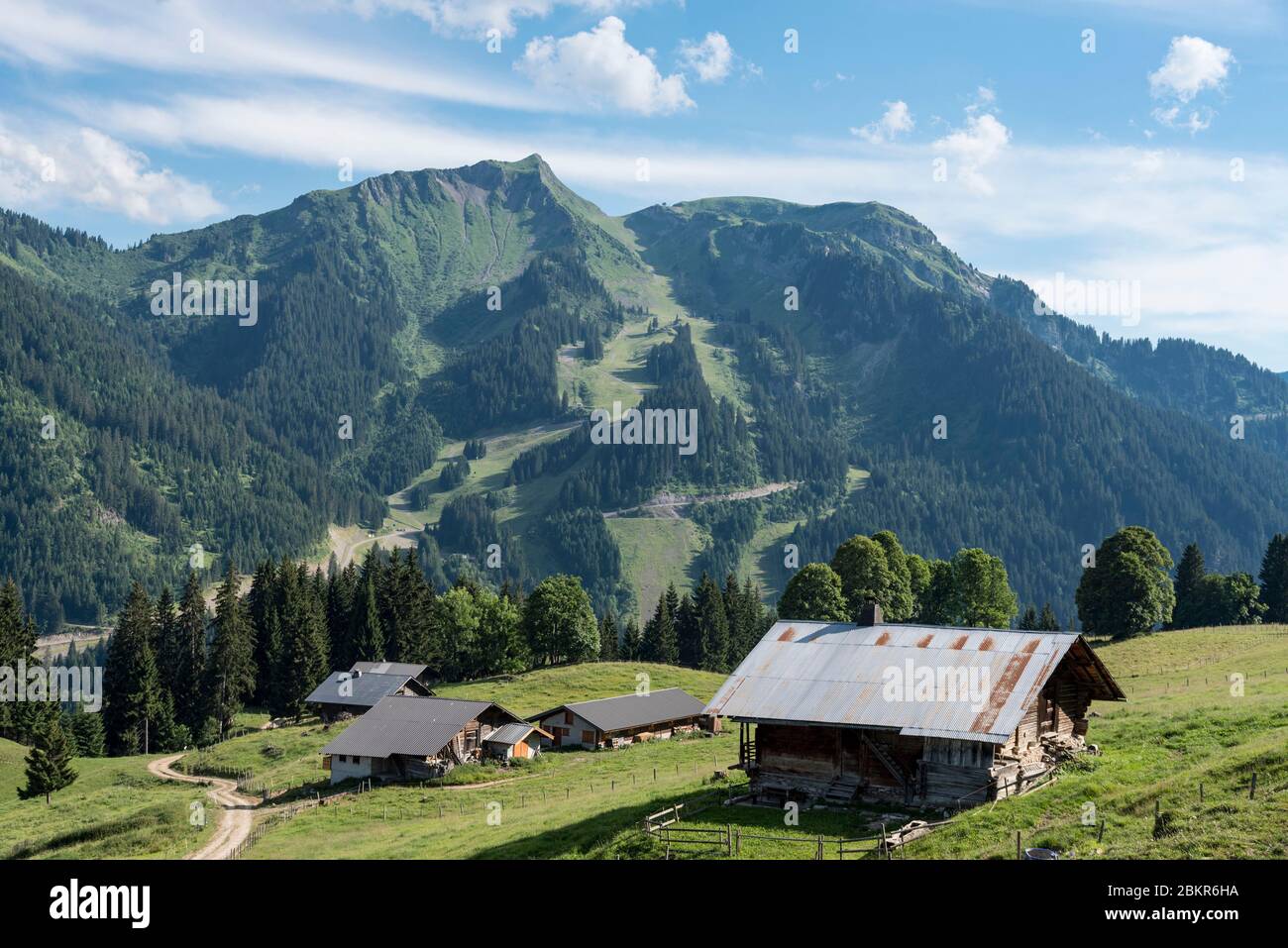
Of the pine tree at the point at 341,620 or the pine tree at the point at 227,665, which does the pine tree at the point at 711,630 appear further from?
the pine tree at the point at 227,665

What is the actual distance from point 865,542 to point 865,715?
243 ft

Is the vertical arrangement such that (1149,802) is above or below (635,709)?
above

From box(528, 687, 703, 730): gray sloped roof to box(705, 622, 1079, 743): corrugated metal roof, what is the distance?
3946cm

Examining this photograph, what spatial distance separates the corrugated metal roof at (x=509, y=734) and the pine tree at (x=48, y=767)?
3218 cm

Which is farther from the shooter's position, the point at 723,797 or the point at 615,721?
the point at 615,721

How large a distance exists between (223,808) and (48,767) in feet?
60.3

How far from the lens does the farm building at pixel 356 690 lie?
329 ft

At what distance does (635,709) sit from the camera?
9206 centimetres

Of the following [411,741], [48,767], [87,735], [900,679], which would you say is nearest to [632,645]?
[87,735]

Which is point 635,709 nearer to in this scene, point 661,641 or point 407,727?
point 407,727
